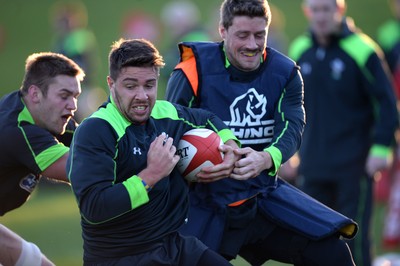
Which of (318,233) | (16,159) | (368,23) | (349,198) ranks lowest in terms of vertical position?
(368,23)

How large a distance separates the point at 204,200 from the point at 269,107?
30.7 inches

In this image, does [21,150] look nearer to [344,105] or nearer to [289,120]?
[289,120]

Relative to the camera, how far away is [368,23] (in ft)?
75.0

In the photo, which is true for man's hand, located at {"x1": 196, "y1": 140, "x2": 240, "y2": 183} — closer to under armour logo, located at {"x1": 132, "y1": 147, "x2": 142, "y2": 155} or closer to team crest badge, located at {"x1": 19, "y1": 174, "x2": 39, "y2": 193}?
under armour logo, located at {"x1": 132, "y1": 147, "x2": 142, "y2": 155}

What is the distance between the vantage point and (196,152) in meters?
5.53

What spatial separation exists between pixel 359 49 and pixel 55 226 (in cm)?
497

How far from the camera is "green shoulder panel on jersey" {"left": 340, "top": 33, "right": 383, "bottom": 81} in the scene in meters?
8.42

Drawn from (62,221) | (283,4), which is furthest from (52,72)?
(283,4)

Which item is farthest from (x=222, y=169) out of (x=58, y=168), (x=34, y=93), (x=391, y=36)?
(x=391, y=36)

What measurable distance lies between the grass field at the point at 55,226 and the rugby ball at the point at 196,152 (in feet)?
12.7

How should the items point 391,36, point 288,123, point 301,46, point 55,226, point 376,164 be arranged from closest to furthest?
point 288,123
point 376,164
point 301,46
point 55,226
point 391,36

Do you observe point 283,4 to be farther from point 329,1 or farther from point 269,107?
point 269,107

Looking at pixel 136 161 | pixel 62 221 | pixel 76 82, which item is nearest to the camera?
pixel 136 161

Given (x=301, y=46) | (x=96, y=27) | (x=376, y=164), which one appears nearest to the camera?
(x=376, y=164)
